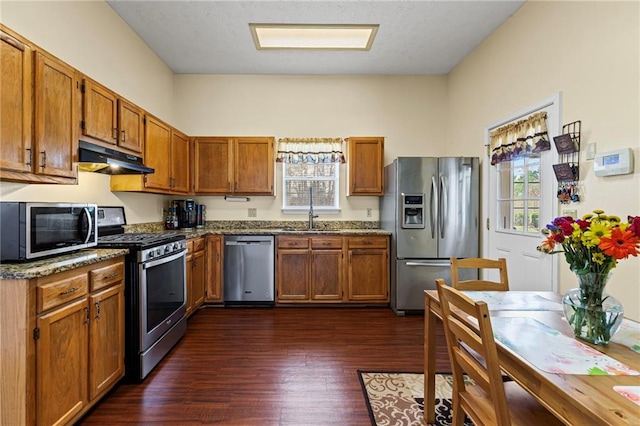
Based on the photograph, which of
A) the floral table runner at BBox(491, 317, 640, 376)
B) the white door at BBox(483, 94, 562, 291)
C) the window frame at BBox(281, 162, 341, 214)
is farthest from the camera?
the window frame at BBox(281, 162, 341, 214)

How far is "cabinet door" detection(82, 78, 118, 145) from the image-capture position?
2.26m

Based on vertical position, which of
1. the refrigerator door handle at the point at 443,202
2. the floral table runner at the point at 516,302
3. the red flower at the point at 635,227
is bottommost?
the floral table runner at the point at 516,302

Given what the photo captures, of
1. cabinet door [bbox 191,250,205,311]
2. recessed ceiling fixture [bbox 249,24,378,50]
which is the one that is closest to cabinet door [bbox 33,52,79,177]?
cabinet door [bbox 191,250,205,311]

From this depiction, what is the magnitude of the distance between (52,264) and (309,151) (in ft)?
10.4

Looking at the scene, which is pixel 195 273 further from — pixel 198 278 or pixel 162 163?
pixel 162 163

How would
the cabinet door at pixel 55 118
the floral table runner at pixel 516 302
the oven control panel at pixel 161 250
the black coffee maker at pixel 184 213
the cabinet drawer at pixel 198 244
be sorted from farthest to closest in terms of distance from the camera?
the black coffee maker at pixel 184 213
the cabinet drawer at pixel 198 244
the oven control panel at pixel 161 250
the cabinet door at pixel 55 118
the floral table runner at pixel 516 302

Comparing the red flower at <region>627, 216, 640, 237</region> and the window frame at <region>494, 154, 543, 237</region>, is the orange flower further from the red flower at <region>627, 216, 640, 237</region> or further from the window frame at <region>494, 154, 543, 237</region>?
the window frame at <region>494, 154, 543, 237</region>

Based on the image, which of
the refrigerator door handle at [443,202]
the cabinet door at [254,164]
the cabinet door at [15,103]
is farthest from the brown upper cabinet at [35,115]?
the refrigerator door handle at [443,202]

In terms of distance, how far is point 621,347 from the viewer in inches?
46.0

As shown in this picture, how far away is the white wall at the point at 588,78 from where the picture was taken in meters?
1.87

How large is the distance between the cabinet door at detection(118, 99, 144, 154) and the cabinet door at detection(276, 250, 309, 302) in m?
1.97

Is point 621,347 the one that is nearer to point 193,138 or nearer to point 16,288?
point 16,288

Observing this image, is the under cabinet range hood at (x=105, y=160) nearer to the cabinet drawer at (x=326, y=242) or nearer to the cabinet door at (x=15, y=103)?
the cabinet door at (x=15, y=103)

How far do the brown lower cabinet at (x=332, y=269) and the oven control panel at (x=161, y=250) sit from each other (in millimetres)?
1290
